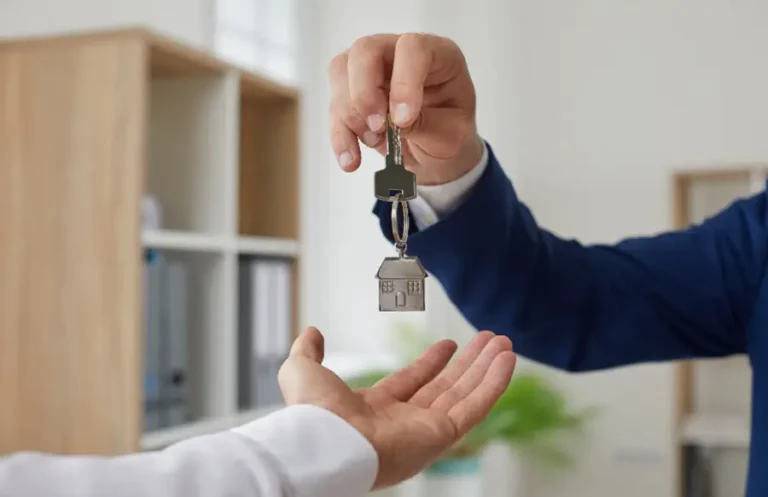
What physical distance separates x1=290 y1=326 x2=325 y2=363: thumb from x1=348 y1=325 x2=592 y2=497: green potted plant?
2049 mm

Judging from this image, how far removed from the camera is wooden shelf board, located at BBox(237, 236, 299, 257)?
7.72ft

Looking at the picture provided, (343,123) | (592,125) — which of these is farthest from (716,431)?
(343,123)

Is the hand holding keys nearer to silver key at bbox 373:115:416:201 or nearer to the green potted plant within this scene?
silver key at bbox 373:115:416:201

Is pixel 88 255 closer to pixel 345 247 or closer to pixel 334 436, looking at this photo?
pixel 334 436

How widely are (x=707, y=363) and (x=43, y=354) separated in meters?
2.40

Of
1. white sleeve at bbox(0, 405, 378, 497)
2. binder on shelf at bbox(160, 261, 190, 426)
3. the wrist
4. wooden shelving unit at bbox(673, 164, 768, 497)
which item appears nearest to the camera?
white sleeve at bbox(0, 405, 378, 497)

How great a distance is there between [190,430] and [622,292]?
117cm

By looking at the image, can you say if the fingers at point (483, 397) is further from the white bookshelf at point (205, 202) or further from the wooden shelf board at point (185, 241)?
the white bookshelf at point (205, 202)

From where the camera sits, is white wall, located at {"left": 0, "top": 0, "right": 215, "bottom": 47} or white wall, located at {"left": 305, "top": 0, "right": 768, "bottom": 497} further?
white wall, located at {"left": 305, "top": 0, "right": 768, "bottom": 497}

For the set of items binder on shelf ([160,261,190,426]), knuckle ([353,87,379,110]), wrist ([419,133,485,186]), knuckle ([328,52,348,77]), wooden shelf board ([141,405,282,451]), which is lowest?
wooden shelf board ([141,405,282,451])

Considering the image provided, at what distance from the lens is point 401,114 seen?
0.71 meters

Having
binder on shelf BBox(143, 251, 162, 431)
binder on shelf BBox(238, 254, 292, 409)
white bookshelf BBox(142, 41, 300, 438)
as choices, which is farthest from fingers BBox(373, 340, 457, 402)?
binder on shelf BBox(238, 254, 292, 409)

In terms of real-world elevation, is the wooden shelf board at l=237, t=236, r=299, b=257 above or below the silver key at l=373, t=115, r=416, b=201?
below

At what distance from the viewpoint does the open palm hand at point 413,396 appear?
65 cm
